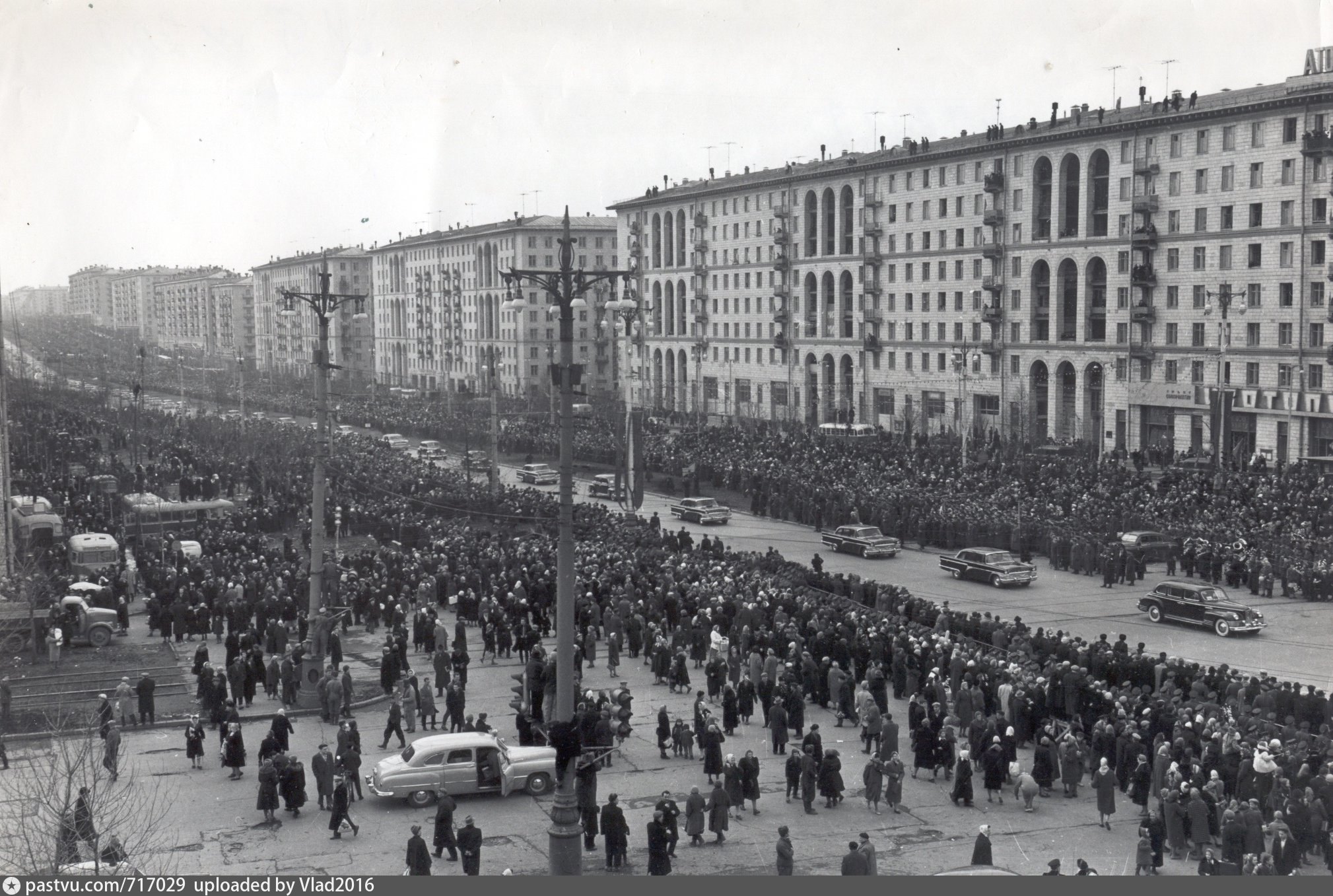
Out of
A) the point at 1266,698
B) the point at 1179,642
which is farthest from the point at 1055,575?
the point at 1266,698

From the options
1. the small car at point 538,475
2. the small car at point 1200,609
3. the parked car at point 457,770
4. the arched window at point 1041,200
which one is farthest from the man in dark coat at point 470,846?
the arched window at point 1041,200

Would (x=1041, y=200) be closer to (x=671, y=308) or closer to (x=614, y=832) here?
(x=671, y=308)

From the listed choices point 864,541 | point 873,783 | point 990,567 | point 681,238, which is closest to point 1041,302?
point 864,541

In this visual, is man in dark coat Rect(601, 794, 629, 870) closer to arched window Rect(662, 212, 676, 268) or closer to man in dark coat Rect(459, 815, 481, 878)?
man in dark coat Rect(459, 815, 481, 878)

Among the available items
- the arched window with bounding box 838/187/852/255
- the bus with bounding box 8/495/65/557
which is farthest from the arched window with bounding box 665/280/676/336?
the bus with bounding box 8/495/65/557

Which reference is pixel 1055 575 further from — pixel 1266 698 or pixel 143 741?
pixel 143 741

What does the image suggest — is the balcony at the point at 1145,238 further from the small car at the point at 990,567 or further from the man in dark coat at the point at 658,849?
the man in dark coat at the point at 658,849
